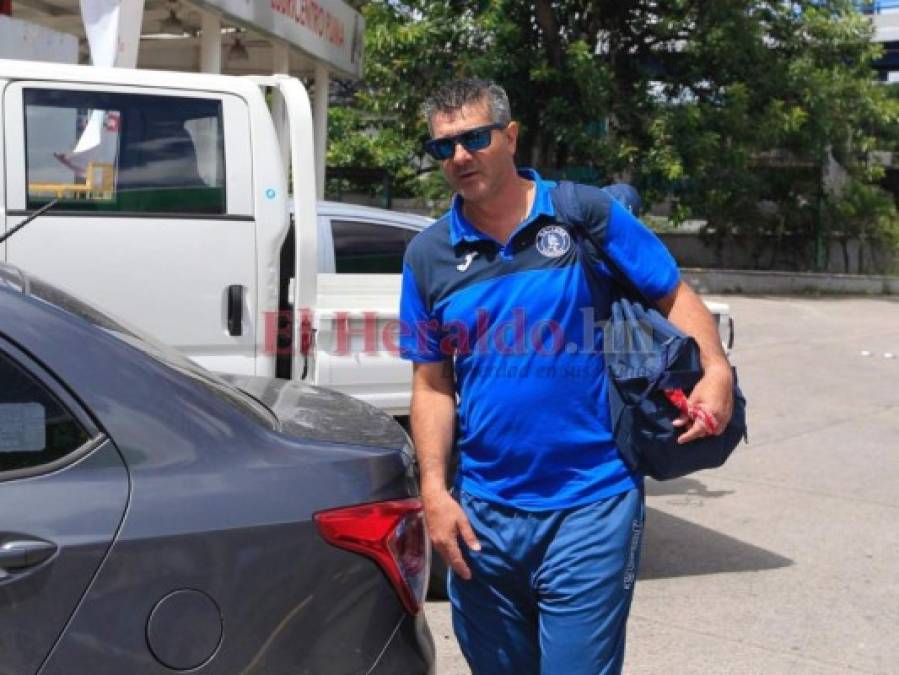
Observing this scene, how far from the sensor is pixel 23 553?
2219 mm

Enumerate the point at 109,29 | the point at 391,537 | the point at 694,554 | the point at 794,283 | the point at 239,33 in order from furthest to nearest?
the point at 794,283
the point at 239,33
the point at 109,29
the point at 694,554
the point at 391,537

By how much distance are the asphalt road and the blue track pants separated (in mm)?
1605

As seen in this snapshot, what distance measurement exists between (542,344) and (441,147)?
523 millimetres

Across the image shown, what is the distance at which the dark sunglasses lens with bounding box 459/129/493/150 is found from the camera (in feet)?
9.17

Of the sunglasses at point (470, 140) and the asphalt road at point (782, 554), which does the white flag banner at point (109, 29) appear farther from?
the sunglasses at point (470, 140)

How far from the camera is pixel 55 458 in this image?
2.34 meters

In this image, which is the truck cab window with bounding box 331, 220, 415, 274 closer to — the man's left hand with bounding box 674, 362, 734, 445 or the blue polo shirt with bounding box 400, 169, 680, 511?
the blue polo shirt with bounding box 400, 169, 680, 511

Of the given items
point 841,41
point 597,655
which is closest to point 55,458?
point 597,655

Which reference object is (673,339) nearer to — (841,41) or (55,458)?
(55,458)

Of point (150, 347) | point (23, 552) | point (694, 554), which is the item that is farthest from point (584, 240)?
point (694, 554)

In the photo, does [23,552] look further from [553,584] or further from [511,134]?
[511,134]

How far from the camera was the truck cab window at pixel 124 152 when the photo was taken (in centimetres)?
459

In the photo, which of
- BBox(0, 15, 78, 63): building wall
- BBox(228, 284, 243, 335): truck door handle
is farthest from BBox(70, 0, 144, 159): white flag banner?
BBox(228, 284, 243, 335): truck door handle

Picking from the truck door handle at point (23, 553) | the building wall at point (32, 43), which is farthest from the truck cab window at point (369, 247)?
the truck door handle at point (23, 553)
